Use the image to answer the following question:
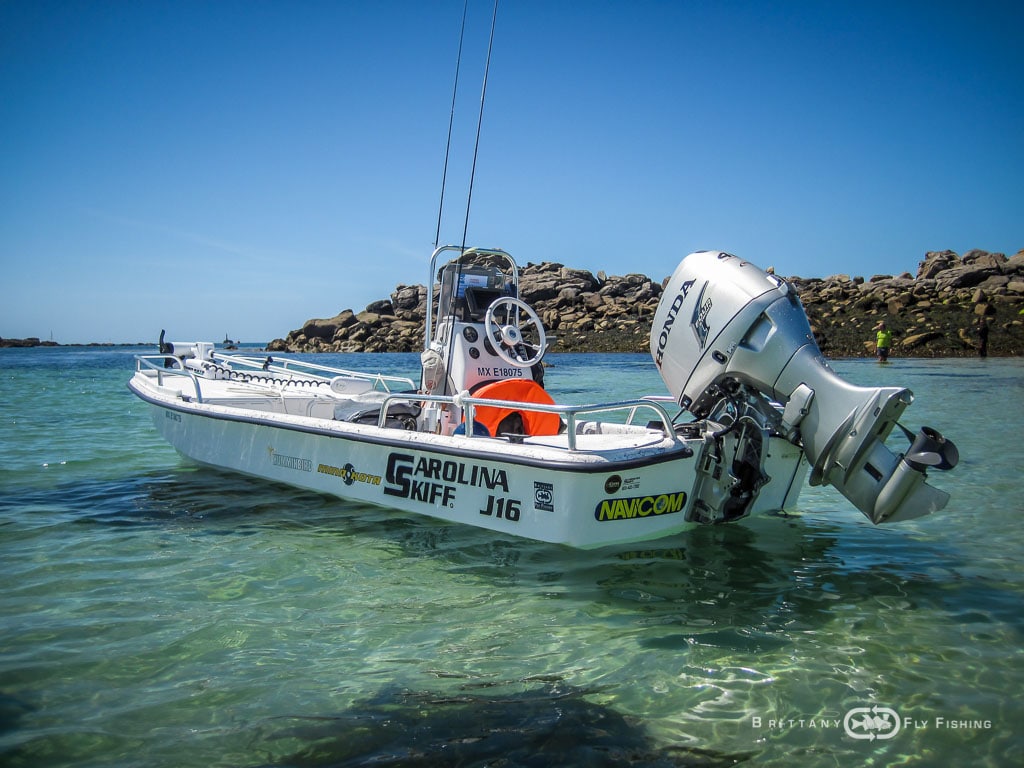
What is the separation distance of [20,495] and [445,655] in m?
6.50


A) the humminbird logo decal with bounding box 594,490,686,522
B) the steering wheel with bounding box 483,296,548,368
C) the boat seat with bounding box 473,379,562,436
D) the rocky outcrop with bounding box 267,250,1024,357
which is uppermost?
the rocky outcrop with bounding box 267,250,1024,357

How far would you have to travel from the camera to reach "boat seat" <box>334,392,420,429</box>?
7.89m

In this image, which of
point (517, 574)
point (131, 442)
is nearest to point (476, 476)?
point (517, 574)

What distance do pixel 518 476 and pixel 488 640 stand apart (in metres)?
1.60

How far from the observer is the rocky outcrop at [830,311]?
1364 inches

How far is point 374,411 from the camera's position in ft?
27.2

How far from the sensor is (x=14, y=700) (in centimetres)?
354

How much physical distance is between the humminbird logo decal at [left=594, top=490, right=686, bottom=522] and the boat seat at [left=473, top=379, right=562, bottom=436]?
71.4 inches

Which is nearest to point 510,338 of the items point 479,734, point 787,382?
point 787,382

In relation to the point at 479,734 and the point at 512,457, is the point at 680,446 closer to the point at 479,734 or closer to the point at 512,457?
the point at 512,457

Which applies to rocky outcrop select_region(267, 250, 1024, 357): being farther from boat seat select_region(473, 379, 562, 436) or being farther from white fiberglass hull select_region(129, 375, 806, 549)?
white fiberglass hull select_region(129, 375, 806, 549)

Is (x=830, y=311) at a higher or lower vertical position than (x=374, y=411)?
higher

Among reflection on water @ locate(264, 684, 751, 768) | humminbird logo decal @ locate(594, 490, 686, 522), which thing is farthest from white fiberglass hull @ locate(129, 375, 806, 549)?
reflection on water @ locate(264, 684, 751, 768)

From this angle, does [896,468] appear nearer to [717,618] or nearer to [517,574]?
[717,618]
